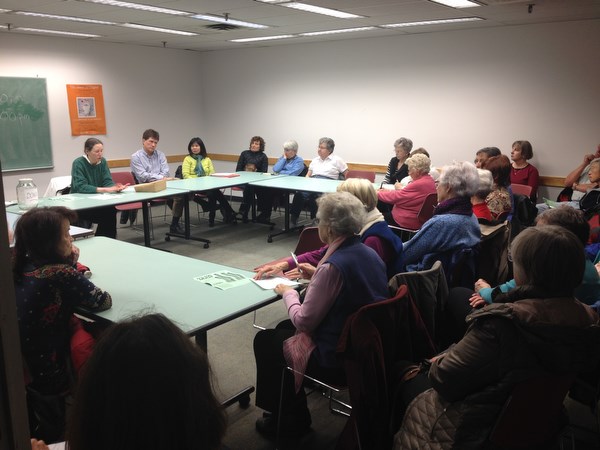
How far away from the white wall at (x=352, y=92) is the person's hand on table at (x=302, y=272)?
15.1 ft

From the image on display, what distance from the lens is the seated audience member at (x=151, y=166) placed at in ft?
20.6

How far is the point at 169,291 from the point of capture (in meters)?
2.45

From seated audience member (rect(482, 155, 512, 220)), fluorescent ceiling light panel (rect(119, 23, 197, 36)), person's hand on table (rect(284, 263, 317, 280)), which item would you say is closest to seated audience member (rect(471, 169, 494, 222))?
seated audience member (rect(482, 155, 512, 220))

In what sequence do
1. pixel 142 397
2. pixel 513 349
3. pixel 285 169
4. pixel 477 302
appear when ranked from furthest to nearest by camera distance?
pixel 285 169, pixel 477 302, pixel 513 349, pixel 142 397

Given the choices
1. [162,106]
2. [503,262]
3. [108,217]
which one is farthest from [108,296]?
[162,106]

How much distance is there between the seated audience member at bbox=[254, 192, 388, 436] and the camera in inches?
81.2

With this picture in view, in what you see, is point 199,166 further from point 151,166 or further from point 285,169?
point 285,169

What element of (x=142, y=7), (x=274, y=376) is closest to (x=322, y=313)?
(x=274, y=376)

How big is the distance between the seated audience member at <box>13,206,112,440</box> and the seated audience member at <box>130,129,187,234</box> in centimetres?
429

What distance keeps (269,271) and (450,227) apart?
107cm

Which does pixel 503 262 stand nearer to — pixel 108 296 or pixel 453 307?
pixel 453 307

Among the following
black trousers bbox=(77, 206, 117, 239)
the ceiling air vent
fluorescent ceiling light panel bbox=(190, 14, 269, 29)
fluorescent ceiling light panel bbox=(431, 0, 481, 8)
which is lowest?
black trousers bbox=(77, 206, 117, 239)

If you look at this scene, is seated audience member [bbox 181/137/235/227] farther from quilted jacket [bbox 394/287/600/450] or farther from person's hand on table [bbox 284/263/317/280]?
quilted jacket [bbox 394/287/600/450]

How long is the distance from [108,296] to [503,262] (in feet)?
7.73
